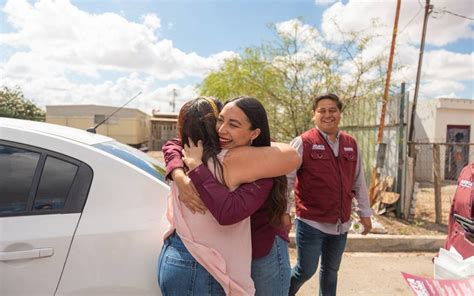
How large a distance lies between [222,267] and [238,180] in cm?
36

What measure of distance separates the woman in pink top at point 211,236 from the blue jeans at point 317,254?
124cm

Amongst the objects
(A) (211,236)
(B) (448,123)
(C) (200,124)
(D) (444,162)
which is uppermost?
(B) (448,123)

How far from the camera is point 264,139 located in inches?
61.4

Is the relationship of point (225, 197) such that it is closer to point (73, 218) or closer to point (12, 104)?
point (73, 218)

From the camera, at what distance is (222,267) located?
4.65 ft

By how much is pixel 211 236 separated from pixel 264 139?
48 cm

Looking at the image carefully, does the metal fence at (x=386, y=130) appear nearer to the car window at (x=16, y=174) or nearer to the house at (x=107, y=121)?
the car window at (x=16, y=174)

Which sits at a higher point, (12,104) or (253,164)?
(12,104)

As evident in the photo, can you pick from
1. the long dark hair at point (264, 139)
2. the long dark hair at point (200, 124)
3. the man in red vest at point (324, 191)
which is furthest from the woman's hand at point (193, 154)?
the man in red vest at point (324, 191)

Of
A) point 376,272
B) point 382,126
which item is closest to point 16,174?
point 376,272

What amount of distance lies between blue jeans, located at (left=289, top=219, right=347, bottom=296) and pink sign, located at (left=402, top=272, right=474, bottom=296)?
4.11 ft

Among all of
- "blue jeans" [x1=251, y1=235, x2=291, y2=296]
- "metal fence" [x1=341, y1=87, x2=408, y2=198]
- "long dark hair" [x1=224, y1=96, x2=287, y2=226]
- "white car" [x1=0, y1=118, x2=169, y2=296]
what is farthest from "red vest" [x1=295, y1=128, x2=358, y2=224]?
"metal fence" [x1=341, y1=87, x2=408, y2=198]

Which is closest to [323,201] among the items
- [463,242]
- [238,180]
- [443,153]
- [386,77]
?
[463,242]

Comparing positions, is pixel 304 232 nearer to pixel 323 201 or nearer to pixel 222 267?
pixel 323 201
